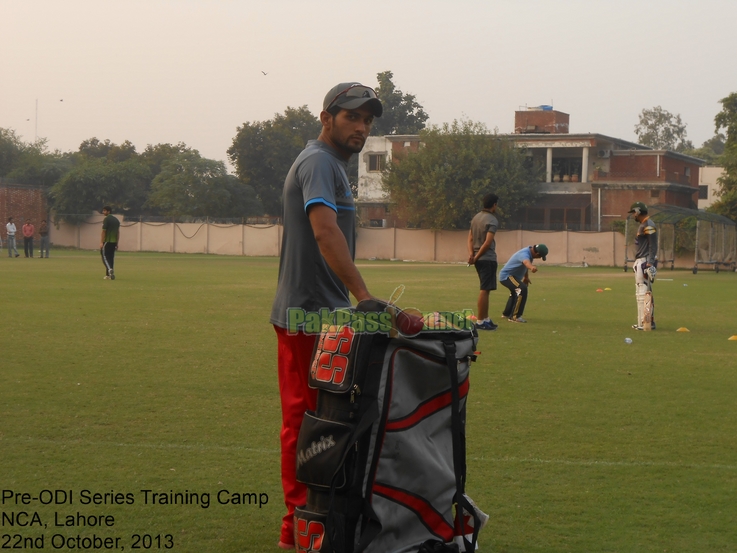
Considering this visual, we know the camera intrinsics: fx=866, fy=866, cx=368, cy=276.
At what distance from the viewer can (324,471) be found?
10.9 ft

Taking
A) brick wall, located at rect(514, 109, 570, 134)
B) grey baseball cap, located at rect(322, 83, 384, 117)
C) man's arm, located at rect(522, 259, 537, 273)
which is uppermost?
brick wall, located at rect(514, 109, 570, 134)

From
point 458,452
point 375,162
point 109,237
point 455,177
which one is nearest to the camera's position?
point 458,452

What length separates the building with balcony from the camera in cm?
5641

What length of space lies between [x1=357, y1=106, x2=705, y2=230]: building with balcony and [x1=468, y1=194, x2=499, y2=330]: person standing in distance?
4223 centimetres

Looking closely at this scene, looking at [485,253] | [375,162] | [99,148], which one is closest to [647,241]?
[485,253]

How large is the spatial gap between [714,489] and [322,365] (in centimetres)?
273

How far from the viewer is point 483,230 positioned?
41.7 ft

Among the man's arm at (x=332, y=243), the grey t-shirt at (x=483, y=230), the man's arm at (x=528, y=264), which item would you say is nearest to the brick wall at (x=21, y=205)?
the man's arm at (x=528, y=264)

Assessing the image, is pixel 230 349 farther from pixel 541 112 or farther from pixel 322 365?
pixel 541 112

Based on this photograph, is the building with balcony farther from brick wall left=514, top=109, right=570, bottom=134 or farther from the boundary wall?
the boundary wall

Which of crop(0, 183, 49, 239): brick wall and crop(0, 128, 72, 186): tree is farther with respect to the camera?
crop(0, 128, 72, 186): tree

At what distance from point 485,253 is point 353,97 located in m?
9.18

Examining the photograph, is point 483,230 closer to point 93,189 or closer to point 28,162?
point 93,189

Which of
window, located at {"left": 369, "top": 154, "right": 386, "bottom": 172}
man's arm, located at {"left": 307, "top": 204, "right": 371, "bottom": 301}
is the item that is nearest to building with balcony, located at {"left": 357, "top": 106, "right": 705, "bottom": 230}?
window, located at {"left": 369, "top": 154, "right": 386, "bottom": 172}
